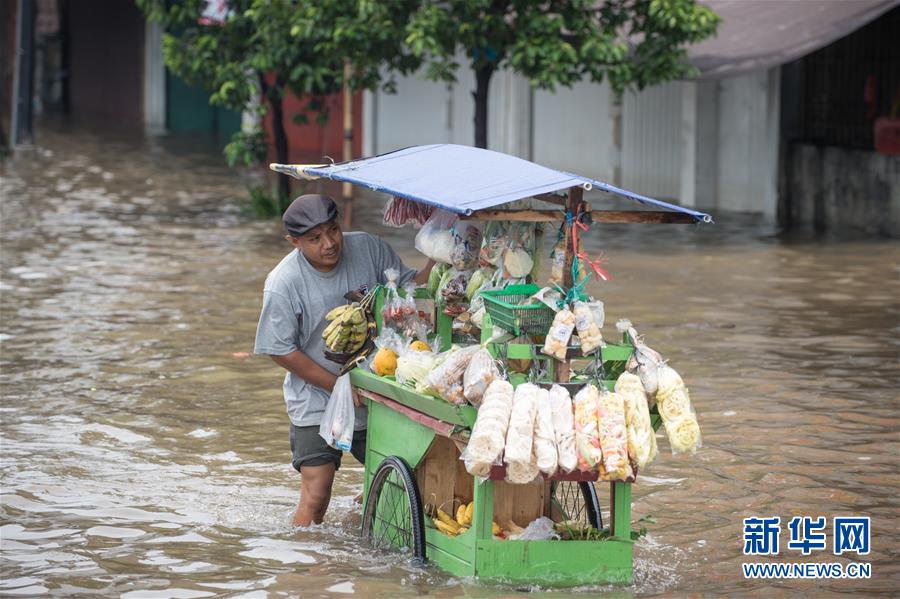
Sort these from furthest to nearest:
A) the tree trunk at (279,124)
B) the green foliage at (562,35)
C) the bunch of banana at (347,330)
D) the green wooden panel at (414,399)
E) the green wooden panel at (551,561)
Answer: the tree trunk at (279,124), the green foliage at (562,35), the bunch of banana at (347,330), the green wooden panel at (551,561), the green wooden panel at (414,399)

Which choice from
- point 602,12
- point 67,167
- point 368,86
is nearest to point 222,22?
point 368,86

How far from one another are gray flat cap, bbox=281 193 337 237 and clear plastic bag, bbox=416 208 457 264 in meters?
0.39

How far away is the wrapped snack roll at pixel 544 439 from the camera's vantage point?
5293 millimetres

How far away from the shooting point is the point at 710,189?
19.4 metres

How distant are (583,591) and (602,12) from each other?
33.3 ft

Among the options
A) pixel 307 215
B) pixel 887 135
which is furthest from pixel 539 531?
pixel 887 135

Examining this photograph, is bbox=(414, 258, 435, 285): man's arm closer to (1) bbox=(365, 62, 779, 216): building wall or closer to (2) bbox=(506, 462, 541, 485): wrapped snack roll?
(2) bbox=(506, 462, 541, 485): wrapped snack roll

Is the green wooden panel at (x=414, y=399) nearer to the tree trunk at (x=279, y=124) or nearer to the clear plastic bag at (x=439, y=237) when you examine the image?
the clear plastic bag at (x=439, y=237)

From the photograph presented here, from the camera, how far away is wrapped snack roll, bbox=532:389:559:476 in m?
5.29

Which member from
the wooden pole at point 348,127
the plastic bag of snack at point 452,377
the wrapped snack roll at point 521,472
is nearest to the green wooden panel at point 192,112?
the wooden pole at point 348,127

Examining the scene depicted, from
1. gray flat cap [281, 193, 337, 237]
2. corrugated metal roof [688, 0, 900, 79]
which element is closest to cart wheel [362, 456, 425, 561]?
gray flat cap [281, 193, 337, 237]

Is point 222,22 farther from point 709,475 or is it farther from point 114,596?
point 114,596

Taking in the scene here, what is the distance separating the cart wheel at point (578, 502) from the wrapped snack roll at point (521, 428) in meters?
0.74

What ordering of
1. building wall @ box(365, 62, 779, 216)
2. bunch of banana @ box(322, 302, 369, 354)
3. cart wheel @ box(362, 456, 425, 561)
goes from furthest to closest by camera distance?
building wall @ box(365, 62, 779, 216), bunch of banana @ box(322, 302, 369, 354), cart wheel @ box(362, 456, 425, 561)
